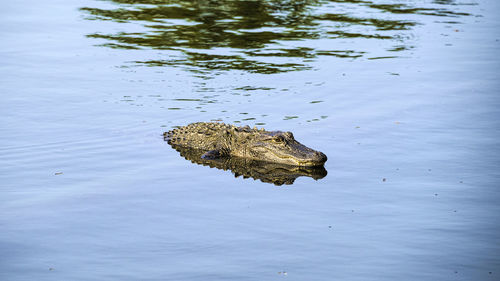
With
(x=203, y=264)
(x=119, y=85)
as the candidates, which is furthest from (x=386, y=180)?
(x=119, y=85)

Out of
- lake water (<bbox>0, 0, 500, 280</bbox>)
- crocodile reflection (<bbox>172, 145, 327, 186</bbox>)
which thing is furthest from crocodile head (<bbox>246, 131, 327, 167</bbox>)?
lake water (<bbox>0, 0, 500, 280</bbox>)

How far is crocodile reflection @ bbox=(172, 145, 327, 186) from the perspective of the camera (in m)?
13.9

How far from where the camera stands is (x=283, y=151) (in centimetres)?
1473

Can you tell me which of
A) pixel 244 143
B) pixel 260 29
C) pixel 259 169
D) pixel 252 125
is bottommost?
pixel 260 29

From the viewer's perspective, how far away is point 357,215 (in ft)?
37.6

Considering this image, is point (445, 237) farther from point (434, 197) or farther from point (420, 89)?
point (420, 89)

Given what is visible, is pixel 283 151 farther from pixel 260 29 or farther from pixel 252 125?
pixel 260 29

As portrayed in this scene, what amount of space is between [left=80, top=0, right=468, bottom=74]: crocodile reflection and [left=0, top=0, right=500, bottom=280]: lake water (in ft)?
0.48

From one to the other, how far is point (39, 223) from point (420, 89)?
12.7 meters

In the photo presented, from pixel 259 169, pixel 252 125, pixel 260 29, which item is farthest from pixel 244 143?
pixel 260 29

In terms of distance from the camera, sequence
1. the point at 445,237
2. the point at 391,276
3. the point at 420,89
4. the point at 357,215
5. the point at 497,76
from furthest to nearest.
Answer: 1. the point at 497,76
2. the point at 420,89
3. the point at 357,215
4. the point at 445,237
5. the point at 391,276

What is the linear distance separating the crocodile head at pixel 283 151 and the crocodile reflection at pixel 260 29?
7842mm

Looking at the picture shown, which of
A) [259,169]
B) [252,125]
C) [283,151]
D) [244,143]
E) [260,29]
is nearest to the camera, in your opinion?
[259,169]

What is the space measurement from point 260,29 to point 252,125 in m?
12.7
